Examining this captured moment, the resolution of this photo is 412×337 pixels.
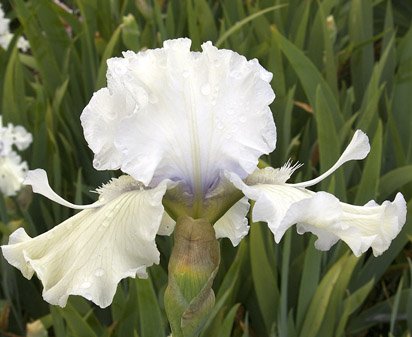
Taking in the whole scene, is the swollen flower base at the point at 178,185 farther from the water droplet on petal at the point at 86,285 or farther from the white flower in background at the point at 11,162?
the white flower in background at the point at 11,162

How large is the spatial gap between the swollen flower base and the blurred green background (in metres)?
0.31

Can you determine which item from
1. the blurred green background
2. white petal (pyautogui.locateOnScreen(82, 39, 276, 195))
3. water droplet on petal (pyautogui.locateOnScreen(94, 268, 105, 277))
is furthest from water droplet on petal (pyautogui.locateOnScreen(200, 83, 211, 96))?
the blurred green background

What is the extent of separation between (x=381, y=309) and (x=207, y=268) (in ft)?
2.60

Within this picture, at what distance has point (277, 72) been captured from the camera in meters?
1.83

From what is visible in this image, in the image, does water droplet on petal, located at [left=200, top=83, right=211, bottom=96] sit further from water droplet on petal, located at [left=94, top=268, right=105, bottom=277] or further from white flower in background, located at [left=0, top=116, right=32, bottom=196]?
white flower in background, located at [left=0, top=116, right=32, bottom=196]

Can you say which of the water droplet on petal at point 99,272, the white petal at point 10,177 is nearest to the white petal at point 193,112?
the water droplet on petal at point 99,272

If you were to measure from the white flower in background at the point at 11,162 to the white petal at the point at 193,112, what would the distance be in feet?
2.33

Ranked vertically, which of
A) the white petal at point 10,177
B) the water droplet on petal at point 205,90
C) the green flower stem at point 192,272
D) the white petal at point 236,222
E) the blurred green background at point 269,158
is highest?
the water droplet on petal at point 205,90

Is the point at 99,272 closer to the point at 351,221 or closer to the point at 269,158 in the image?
the point at 351,221

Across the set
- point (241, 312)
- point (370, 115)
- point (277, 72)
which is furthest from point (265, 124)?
point (277, 72)

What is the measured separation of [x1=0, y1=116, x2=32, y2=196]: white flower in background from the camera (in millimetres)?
1531

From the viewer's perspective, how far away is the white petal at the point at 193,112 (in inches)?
32.9

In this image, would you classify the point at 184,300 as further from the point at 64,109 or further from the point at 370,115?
the point at 64,109

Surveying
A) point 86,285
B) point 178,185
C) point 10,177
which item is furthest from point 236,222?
point 10,177
